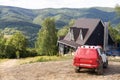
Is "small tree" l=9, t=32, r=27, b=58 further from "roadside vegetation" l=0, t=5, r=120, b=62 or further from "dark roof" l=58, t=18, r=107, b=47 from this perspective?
"dark roof" l=58, t=18, r=107, b=47

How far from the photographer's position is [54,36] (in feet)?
324

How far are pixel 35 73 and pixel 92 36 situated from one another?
119 ft

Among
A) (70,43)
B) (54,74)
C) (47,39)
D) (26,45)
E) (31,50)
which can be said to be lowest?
(31,50)

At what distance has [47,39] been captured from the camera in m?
97.1

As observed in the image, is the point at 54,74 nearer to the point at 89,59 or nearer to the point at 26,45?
the point at 89,59

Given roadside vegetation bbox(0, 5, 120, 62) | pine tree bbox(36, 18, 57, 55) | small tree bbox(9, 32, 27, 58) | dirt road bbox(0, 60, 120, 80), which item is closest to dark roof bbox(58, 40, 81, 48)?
roadside vegetation bbox(0, 5, 120, 62)

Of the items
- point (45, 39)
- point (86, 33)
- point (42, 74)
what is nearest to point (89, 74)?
point (42, 74)

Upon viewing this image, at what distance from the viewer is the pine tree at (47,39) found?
9216 centimetres

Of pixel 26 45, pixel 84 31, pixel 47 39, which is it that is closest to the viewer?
pixel 84 31

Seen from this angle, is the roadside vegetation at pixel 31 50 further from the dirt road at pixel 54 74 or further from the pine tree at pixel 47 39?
the dirt road at pixel 54 74

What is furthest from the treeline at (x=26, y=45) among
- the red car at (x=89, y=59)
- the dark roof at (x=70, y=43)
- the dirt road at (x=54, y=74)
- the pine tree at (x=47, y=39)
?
the red car at (x=89, y=59)

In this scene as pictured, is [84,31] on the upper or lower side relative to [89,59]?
upper

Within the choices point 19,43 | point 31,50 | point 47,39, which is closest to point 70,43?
point 19,43

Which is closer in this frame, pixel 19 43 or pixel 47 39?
pixel 19 43
